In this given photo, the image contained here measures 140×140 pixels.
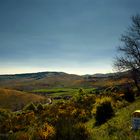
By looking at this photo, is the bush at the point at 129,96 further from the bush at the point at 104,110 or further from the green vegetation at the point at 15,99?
the green vegetation at the point at 15,99

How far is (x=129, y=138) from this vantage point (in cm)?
1414

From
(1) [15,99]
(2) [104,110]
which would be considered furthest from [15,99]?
(2) [104,110]

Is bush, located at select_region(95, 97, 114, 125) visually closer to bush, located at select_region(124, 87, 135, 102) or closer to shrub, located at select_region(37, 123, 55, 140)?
bush, located at select_region(124, 87, 135, 102)

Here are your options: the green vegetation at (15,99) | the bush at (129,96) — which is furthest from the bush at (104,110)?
the green vegetation at (15,99)

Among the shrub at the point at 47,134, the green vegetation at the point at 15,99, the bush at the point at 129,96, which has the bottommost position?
the green vegetation at the point at 15,99

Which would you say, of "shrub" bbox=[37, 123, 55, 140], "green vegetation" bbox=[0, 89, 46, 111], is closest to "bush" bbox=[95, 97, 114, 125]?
"shrub" bbox=[37, 123, 55, 140]

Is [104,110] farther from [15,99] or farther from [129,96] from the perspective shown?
[15,99]

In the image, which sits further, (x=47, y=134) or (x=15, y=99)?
(x=15, y=99)

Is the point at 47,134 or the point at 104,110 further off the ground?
the point at 104,110

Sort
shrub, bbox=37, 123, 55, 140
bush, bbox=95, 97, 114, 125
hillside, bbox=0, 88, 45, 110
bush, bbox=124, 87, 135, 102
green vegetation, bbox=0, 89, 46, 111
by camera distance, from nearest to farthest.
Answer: shrub, bbox=37, 123, 55, 140 → bush, bbox=95, 97, 114, 125 → bush, bbox=124, 87, 135, 102 → green vegetation, bbox=0, 89, 46, 111 → hillside, bbox=0, 88, 45, 110

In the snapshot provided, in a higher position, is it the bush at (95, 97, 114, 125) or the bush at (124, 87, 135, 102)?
the bush at (124, 87, 135, 102)

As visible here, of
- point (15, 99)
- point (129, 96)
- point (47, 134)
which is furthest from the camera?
point (15, 99)

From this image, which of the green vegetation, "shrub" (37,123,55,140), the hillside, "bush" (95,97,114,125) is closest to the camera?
"shrub" (37,123,55,140)

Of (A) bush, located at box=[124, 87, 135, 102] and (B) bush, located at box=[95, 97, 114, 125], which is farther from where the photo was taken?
(A) bush, located at box=[124, 87, 135, 102]
